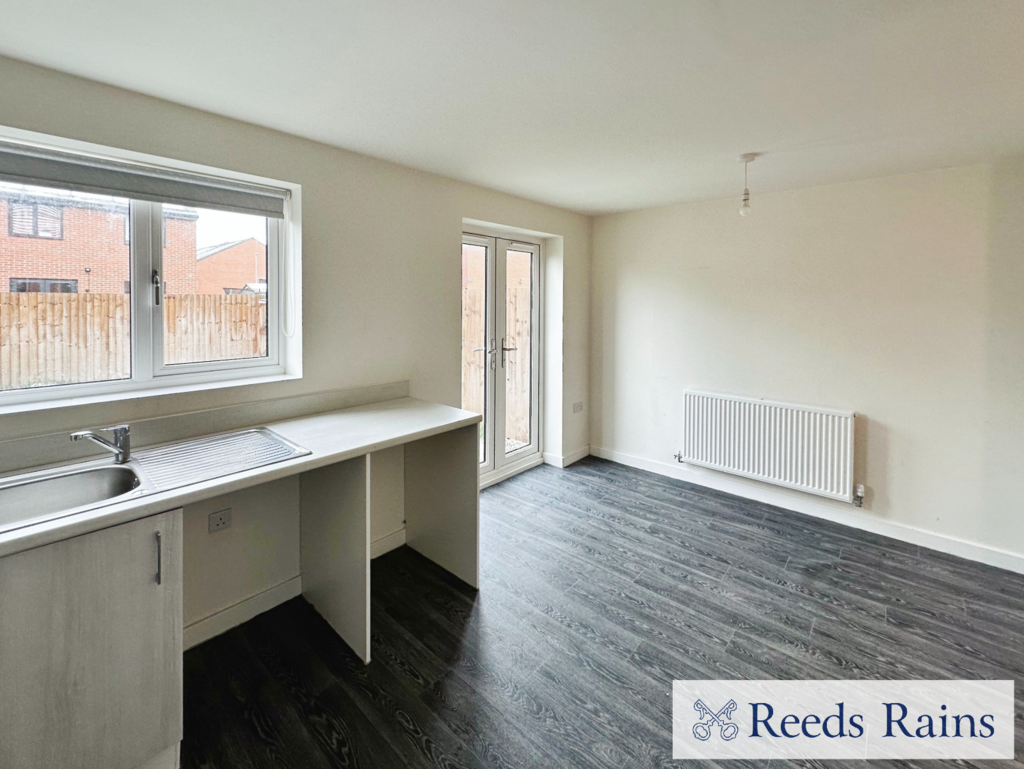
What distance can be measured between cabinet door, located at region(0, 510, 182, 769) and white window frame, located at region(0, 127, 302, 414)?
797 millimetres

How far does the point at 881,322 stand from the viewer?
3004mm

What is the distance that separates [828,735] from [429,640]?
1.51 meters

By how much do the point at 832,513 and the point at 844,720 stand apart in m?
1.90

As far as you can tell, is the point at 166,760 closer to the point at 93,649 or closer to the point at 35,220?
the point at 93,649

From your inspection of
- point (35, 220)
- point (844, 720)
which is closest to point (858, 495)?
point (844, 720)

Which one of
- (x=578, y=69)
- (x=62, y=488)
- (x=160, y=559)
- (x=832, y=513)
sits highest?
(x=578, y=69)

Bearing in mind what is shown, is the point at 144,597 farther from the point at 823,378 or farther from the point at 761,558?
the point at 823,378

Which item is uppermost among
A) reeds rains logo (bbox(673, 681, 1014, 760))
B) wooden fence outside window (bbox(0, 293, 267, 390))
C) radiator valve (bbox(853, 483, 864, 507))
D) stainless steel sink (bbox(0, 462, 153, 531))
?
wooden fence outside window (bbox(0, 293, 267, 390))

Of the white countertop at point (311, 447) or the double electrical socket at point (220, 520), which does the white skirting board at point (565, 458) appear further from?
the double electrical socket at point (220, 520)

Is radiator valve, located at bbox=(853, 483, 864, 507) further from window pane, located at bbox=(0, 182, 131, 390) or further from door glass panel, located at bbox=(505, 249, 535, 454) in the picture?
window pane, located at bbox=(0, 182, 131, 390)

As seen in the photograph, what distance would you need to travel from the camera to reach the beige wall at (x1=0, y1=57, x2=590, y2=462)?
173 centimetres

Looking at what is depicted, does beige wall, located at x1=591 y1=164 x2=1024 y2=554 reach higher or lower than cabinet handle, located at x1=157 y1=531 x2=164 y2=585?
higher

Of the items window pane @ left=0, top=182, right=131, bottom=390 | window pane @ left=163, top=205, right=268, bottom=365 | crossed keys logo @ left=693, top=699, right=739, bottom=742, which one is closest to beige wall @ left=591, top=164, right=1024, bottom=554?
crossed keys logo @ left=693, top=699, right=739, bottom=742

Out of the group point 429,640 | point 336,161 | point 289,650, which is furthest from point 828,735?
point 336,161
